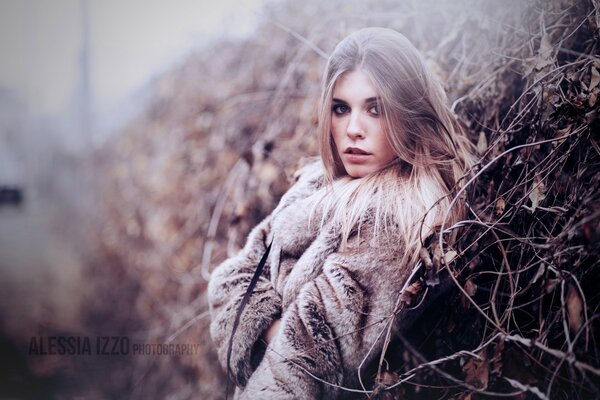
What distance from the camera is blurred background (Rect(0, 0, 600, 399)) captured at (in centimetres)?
256

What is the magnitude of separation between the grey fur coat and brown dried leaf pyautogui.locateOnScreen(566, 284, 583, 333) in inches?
24.2

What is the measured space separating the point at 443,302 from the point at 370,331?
36 centimetres

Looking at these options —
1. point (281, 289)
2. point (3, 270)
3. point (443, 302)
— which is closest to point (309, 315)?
point (281, 289)

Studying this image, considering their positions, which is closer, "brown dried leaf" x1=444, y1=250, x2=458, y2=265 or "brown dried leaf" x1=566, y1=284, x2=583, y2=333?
"brown dried leaf" x1=566, y1=284, x2=583, y2=333

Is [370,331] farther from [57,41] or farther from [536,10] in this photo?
[57,41]

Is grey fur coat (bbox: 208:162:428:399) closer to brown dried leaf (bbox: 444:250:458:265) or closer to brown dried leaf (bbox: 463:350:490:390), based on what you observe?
brown dried leaf (bbox: 444:250:458:265)

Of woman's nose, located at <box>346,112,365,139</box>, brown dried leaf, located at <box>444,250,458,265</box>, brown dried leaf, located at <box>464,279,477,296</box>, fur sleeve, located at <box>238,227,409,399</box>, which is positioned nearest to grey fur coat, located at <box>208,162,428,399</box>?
fur sleeve, located at <box>238,227,409,399</box>

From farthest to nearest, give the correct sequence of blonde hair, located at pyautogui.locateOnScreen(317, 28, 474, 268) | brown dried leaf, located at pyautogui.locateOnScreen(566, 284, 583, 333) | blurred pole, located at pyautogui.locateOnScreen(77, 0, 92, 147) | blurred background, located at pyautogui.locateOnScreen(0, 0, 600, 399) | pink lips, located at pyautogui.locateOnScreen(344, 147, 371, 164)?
blurred pole, located at pyautogui.locateOnScreen(77, 0, 92, 147), blurred background, located at pyautogui.locateOnScreen(0, 0, 600, 399), pink lips, located at pyautogui.locateOnScreen(344, 147, 371, 164), blonde hair, located at pyautogui.locateOnScreen(317, 28, 474, 268), brown dried leaf, located at pyautogui.locateOnScreen(566, 284, 583, 333)

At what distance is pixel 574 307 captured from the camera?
6.62ft

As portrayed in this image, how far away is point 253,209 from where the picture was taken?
291 centimetres

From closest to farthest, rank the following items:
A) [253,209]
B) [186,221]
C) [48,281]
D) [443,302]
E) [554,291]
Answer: [554,291] → [443,302] → [253,209] → [48,281] → [186,221]

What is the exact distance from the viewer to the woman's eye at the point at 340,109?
238 centimetres

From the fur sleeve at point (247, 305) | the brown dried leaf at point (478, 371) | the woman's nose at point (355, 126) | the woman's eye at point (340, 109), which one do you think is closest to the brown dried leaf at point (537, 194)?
the brown dried leaf at point (478, 371)

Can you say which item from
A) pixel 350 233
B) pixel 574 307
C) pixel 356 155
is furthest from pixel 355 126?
pixel 574 307
